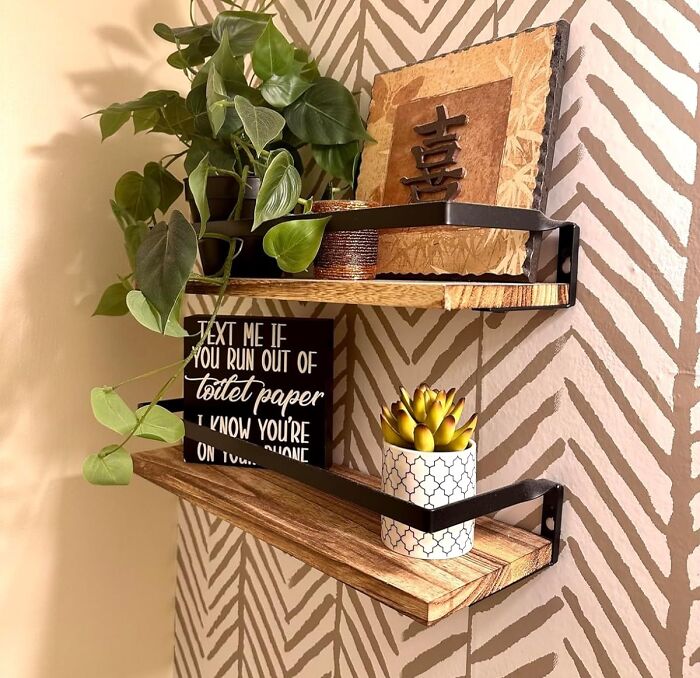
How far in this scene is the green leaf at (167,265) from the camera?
684mm

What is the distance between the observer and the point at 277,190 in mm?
701

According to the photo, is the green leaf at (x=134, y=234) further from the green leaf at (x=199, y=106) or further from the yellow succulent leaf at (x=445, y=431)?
the yellow succulent leaf at (x=445, y=431)

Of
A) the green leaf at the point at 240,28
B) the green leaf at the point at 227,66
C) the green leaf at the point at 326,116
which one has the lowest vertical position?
the green leaf at the point at 326,116

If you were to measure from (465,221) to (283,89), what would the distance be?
0.37 meters

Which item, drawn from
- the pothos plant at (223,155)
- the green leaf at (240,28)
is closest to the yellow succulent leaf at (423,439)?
the pothos plant at (223,155)

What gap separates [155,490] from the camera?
1.23 metres

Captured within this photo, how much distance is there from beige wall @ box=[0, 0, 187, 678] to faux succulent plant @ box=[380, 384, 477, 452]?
626 mm

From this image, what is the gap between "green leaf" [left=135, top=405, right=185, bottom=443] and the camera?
2.69 feet

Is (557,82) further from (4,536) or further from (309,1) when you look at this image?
(4,536)

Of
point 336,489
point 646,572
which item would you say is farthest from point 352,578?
point 646,572

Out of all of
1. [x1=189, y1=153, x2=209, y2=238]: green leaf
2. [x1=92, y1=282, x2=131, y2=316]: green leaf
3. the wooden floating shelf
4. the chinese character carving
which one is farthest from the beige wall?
the chinese character carving

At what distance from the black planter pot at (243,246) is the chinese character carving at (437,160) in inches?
7.9

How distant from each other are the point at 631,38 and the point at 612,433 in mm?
391

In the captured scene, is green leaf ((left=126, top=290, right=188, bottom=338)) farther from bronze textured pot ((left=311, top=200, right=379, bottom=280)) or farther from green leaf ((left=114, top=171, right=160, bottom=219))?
green leaf ((left=114, top=171, right=160, bottom=219))
